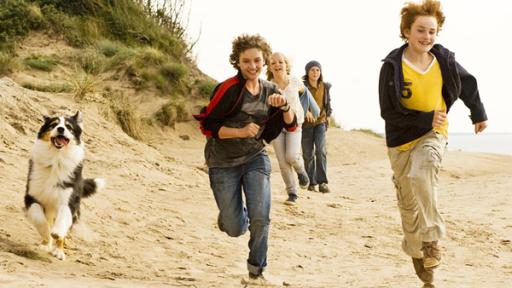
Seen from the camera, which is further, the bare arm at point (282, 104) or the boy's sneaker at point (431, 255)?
the bare arm at point (282, 104)

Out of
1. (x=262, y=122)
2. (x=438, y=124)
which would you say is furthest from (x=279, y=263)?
(x=438, y=124)

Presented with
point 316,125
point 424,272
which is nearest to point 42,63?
point 316,125

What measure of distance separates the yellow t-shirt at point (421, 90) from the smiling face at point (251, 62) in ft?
3.47

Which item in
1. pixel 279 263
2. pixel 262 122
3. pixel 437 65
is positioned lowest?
pixel 279 263

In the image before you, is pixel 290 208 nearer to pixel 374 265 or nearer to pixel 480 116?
pixel 374 265

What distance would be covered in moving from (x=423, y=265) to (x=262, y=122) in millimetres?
1587

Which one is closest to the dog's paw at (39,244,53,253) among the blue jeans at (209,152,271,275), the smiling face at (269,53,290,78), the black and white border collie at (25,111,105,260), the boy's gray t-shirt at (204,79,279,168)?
the black and white border collie at (25,111,105,260)

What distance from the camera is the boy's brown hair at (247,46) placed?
20.1 ft

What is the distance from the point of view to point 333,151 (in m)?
21.5

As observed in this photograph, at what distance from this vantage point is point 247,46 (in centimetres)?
611

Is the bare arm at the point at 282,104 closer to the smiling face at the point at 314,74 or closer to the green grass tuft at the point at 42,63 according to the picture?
the smiling face at the point at 314,74

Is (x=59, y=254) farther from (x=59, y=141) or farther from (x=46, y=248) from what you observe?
(x=59, y=141)

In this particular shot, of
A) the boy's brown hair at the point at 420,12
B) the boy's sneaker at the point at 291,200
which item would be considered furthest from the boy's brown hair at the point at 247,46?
the boy's sneaker at the point at 291,200

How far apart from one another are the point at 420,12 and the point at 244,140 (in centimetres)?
160
